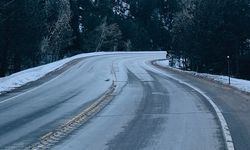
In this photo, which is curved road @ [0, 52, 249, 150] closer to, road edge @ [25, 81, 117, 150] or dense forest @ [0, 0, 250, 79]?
road edge @ [25, 81, 117, 150]

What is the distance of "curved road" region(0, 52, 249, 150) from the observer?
10617 millimetres

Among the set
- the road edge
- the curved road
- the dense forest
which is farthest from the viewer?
the dense forest

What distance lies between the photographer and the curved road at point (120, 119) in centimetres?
1062

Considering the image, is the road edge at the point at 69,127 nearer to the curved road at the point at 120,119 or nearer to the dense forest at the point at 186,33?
the curved road at the point at 120,119

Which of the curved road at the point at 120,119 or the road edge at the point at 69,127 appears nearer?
the road edge at the point at 69,127

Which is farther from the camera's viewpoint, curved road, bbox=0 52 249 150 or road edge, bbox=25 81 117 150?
curved road, bbox=0 52 249 150

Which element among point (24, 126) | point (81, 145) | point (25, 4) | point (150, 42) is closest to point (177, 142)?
point (81, 145)

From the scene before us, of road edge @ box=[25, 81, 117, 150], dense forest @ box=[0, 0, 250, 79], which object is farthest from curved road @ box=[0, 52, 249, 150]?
dense forest @ box=[0, 0, 250, 79]

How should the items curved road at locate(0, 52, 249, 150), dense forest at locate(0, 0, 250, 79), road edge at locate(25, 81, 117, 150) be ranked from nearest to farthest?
road edge at locate(25, 81, 117, 150) < curved road at locate(0, 52, 249, 150) < dense forest at locate(0, 0, 250, 79)

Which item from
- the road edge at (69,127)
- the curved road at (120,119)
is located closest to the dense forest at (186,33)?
the curved road at (120,119)

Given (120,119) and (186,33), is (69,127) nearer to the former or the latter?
(120,119)

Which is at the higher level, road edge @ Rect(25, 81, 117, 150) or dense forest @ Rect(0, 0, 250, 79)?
Answer: dense forest @ Rect(0, 0, 250, 79)

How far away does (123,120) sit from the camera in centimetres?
1382

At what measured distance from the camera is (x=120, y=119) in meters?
14.0
